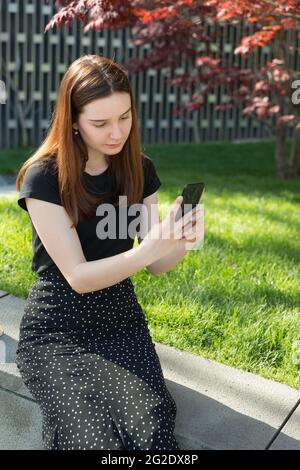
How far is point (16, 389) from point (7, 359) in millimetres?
132

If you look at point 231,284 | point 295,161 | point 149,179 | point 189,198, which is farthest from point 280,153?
point 189,198

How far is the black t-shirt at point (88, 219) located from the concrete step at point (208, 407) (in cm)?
47

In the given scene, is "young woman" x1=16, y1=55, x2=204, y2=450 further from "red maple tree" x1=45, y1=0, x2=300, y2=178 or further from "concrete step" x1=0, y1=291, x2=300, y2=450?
"red maple tree" x1=45, y1=0, x2=300, y2=178

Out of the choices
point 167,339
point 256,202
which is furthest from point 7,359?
point 256,202

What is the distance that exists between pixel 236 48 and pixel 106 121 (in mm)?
4584

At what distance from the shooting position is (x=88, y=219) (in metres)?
2.22

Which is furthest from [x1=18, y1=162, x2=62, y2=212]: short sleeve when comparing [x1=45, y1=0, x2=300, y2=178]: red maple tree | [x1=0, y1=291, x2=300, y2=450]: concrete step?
[x1=45, y1=0, x2=300, y2=178]: red maple tree

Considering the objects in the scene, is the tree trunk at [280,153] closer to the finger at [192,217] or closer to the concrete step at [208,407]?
the concrete step at [208,407]

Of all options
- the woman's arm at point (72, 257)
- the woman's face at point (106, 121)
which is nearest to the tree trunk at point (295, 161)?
the woman's face at point (106, 121)

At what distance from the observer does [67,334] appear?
2.15 meters

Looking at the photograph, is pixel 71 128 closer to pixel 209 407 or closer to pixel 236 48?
pixel 209 407

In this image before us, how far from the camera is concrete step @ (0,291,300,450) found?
6.95ft

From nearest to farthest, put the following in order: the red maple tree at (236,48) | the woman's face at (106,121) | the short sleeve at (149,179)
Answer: the woman's face at (106,121) → the short sleeve at (149,179) → the red maple tree at (236,48)

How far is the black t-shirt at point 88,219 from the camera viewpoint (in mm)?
2115
